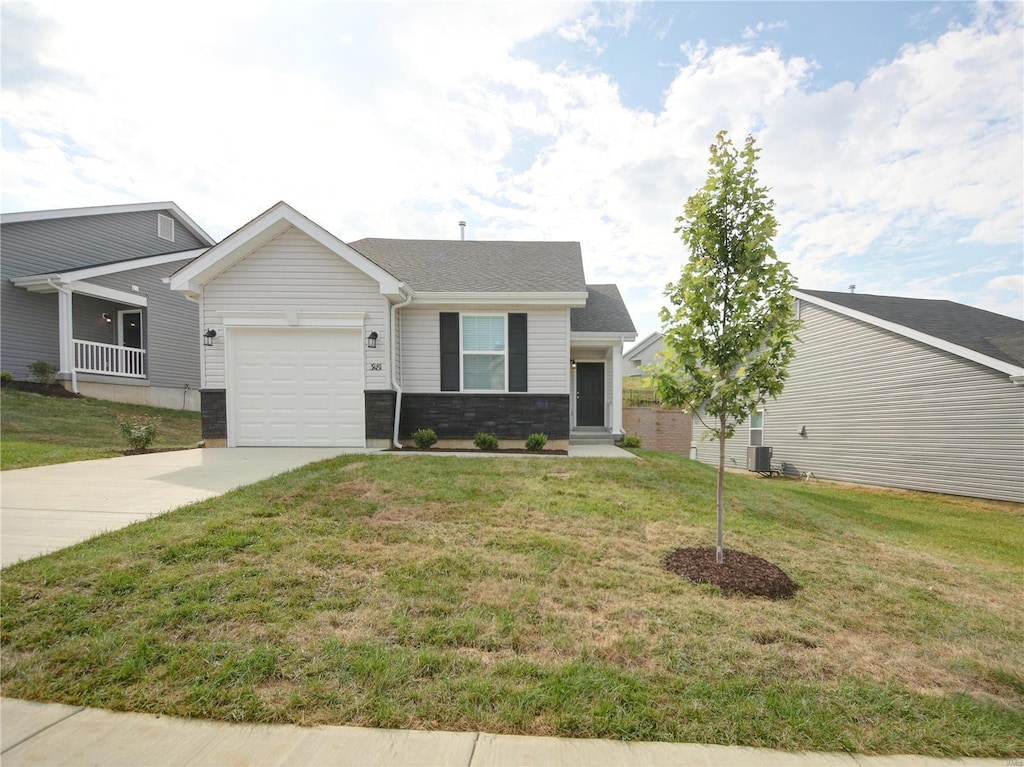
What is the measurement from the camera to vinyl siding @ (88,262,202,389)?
1636 centimetres

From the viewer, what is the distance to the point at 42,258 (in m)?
15.1

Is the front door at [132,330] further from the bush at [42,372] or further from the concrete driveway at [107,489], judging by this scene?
the concrete driveway at [107,489]

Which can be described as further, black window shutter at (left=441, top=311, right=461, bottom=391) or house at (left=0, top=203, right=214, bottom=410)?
house at (left=0, top=203, right=214, bottom=410)

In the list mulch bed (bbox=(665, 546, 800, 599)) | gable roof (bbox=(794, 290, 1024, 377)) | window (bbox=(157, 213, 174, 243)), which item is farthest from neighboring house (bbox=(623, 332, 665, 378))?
mulch bed (bbox=(665, 546, 800, 599))

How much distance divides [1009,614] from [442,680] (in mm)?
4805

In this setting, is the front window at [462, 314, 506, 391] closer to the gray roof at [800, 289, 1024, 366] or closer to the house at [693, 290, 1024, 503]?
the house at [693, 290, 1024, 503]

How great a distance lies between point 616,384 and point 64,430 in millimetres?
13224

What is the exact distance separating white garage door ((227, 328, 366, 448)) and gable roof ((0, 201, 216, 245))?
11050 mm

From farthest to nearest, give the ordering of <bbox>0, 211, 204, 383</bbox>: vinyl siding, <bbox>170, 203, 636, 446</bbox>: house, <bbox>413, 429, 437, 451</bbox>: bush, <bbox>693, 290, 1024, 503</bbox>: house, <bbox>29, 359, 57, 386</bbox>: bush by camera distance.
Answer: <bbox>0, 211, 204, 383</bbox>: vinyl siding, <bbox>29, 359, 57, 386</bbox>: bush, <bbox>693, 290, 1024, 503</bbox>: house, <bbox>413, 429, 437, 451</bbox>: bush, <bbox>170, 203, 636, 446</bbox>: house

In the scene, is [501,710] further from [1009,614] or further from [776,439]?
[776,439]

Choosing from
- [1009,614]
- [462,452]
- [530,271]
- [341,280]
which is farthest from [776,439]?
[341,280]

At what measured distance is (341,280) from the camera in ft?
32.1

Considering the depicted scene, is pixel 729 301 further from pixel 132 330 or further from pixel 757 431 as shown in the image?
pixel 132 330

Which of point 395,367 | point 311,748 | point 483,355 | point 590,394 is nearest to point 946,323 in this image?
point 590,394
